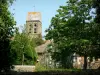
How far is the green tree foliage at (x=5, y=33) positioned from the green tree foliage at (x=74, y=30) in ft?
55.0

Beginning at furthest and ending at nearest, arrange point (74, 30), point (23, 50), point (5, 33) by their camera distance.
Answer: point (23, 50)
point (74, 30)
point (5, 33)

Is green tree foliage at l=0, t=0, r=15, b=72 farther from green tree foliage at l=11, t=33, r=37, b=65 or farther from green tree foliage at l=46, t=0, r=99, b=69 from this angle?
green tree foliage at l=11, t=33, r=37, b=65

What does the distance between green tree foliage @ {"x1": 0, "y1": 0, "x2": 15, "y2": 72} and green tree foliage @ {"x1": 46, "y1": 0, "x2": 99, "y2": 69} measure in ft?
55.0

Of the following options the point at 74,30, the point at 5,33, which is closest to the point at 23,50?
the point at 74,30

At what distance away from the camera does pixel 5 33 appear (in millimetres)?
27562

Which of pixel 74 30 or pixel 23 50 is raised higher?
pixel 74 30

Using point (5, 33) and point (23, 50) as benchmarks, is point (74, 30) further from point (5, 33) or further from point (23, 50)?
point (5, 33)

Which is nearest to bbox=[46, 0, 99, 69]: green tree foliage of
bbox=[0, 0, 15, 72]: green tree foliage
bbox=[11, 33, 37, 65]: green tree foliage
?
bbox=[11, 33, 37, 65]: green tree foliage

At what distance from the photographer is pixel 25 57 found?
2410 inches

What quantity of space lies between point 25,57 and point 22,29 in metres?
5.62

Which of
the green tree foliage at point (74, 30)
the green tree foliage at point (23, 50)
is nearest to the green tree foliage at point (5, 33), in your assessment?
the green tree foliage at point (74, 30)

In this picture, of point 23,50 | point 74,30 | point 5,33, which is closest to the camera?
point 5,33

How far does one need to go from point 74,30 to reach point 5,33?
69.1 ft

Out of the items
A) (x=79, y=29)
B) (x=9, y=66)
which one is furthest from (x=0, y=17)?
(x=79, y=29)
